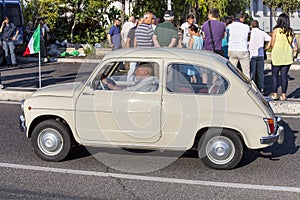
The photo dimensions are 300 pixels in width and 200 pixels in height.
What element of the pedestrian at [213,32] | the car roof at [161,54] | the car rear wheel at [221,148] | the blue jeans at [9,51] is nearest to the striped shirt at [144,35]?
the pedestrian at [213,32]

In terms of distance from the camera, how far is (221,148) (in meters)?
6.35

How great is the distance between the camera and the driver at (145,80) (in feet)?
21.0

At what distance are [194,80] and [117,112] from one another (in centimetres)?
108

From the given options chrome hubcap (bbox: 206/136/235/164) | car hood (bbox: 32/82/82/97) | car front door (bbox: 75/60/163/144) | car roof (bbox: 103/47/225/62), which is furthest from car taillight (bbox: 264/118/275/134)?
car hood (bbox: 32/82/82/97)

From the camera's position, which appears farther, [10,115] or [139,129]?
A: [10,115]

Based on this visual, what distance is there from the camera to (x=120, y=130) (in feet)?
21.0

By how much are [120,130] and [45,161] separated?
1.17 metres

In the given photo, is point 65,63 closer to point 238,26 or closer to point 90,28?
point 90,28

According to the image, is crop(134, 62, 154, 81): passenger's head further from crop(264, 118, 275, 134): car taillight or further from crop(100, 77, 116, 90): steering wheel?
crop(264, 118, 275, 134): car taillight

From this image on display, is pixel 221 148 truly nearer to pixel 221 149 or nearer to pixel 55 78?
pixel 221 149

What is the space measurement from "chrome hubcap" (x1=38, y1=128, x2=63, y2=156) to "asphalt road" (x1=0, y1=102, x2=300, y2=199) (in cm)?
18

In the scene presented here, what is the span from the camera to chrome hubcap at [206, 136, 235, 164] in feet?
20.8

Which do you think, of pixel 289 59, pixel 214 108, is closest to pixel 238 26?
pixel 289 59

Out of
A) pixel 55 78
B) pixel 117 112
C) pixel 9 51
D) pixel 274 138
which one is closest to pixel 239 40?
pixel 274 138
